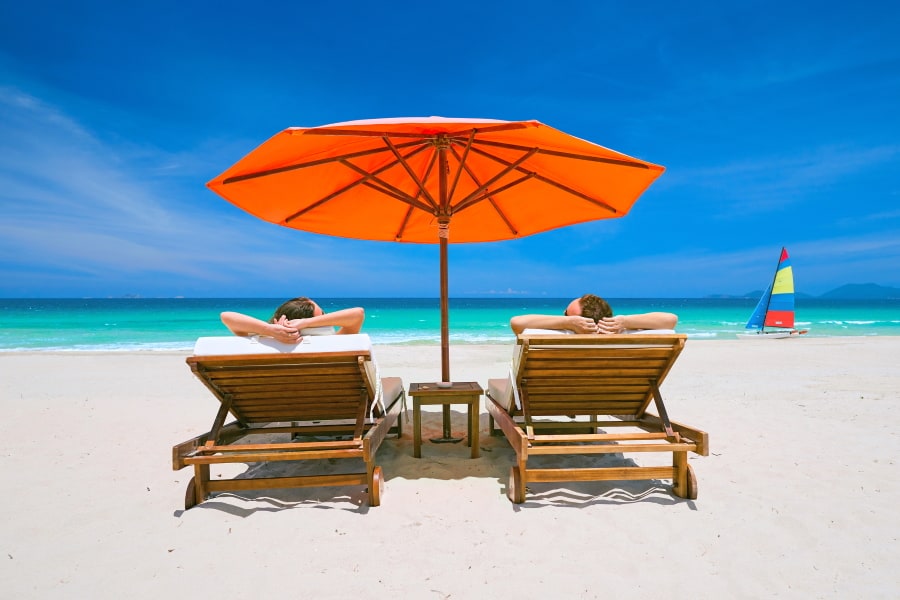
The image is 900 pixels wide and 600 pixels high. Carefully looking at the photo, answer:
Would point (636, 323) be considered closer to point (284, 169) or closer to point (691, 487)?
point (691, 487)

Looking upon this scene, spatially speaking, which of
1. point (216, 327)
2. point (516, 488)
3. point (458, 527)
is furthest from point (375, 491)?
point (216, 327)

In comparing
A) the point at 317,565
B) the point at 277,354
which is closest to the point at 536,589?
the point at 317,565

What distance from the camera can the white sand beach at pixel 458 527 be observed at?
2125 millimetres

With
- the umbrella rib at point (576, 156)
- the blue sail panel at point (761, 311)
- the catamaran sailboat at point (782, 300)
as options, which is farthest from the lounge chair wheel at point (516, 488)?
the blue sail panel at point (761, 311)

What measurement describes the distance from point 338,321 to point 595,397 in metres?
1.88

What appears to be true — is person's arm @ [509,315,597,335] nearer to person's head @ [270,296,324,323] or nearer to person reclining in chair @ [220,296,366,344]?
person reclining in chair @ [220,296,366,344]

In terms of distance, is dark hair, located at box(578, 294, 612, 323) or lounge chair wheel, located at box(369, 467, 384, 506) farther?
dark hair, located at box(578, 294, 612, 323)

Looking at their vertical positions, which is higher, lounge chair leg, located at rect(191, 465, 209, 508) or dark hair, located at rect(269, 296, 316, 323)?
dark hair, located at rect(269, 296, 316, 323)

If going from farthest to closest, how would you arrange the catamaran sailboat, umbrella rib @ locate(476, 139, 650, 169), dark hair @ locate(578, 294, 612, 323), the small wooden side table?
the catamaran sailboat → the small wooden side table → umbrella rib @ locate(476, 139, 650, 169) → dark hair @ locate(578, 294, 612, 323)

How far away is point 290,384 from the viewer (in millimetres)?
3102

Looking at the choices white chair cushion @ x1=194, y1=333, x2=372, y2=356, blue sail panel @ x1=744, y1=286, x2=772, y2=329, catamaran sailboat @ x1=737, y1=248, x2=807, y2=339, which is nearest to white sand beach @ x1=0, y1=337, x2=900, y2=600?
white chair cushion @ x1=194, y1=333, x2=372, y2=356

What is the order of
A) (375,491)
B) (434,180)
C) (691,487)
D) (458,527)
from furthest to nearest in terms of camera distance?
(434,180)
(691,487)
(375,491)
(458,527)

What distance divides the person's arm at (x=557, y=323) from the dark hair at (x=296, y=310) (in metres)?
1.36

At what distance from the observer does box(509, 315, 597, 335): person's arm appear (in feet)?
10.0
